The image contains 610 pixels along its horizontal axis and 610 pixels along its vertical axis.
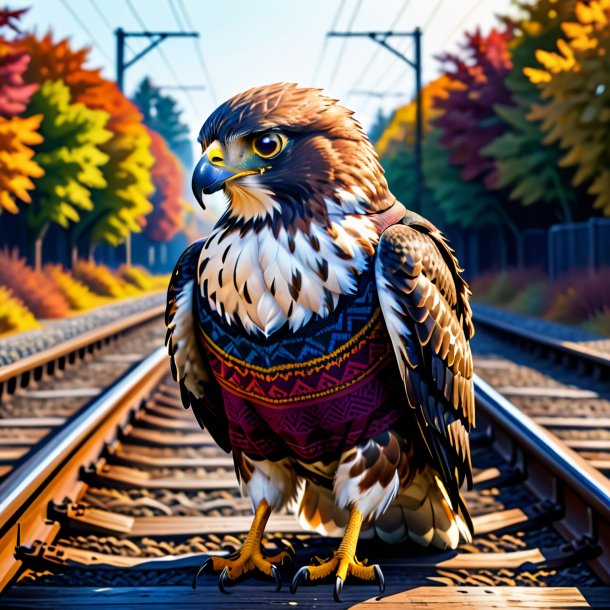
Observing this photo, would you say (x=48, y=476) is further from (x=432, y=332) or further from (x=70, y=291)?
(x=70, y=291)

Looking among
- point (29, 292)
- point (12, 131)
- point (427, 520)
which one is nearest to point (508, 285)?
point (29, 292)

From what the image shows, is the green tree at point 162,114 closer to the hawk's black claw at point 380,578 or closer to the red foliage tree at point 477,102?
the red foliage tree at point 477,102

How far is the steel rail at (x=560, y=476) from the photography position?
3.19 metres

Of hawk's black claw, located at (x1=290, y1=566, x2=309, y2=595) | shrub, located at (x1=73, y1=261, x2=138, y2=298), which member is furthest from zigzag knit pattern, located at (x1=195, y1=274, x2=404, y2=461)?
shrub, located at (x1=73, y1=261, x2=138, y2=298)

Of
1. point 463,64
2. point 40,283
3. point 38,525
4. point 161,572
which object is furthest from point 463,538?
point 463,64

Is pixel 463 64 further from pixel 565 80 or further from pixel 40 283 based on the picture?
pixel 40 283

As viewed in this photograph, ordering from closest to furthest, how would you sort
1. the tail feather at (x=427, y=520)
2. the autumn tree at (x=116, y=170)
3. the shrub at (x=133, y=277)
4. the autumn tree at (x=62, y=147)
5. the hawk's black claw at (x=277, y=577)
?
the hawk's black claw at (x=277, y=577) → the tail feather at (x=427, y=520) → the autumn tree at (x=62, y=147) → the autumn tree at (x=116, y=170) → the shrub at (x=133, y=277)

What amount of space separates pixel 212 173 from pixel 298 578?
3.79 feet

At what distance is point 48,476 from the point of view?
145 inches

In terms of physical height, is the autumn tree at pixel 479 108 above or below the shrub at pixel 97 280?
above

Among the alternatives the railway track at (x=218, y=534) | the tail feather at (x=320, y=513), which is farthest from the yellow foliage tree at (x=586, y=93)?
the tail feather at (x=320, y=513)

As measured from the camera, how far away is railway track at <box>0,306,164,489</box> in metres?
5.42

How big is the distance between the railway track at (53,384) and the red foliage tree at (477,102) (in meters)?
12.6

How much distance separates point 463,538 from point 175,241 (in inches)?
2717
